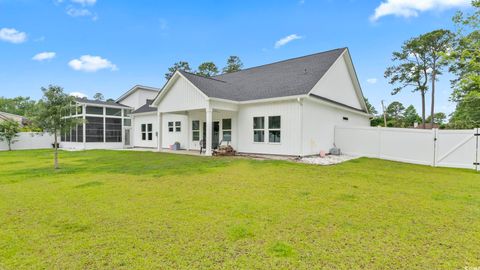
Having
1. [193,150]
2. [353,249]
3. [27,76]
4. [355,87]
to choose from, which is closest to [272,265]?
[353,249]

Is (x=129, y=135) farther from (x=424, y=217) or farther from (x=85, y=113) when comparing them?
(x=424, y=217)

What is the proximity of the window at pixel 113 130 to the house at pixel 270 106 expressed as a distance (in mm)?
2809

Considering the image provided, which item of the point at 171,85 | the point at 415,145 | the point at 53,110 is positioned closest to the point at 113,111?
the point at 171,85

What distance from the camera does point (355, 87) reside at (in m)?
17.5

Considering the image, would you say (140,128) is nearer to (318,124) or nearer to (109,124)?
(109,124)

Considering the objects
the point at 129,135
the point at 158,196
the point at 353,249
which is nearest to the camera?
the point at 353,249

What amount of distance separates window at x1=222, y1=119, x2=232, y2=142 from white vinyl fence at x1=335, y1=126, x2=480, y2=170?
20.6 ft

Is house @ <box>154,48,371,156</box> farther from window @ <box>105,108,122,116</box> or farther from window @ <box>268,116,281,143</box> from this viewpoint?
window @ <box>105,108,122,116</box>

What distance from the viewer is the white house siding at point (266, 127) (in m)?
11.9

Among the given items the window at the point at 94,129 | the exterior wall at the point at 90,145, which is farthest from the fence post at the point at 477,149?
the window at the point at 94,129

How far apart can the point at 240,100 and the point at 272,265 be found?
1163cm

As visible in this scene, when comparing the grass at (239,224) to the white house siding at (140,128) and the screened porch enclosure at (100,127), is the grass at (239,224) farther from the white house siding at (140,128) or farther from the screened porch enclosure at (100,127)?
the screened porch enclosure at (100,127)

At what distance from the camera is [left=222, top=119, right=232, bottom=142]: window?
14.5 m

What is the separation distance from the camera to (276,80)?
48.4 ft
